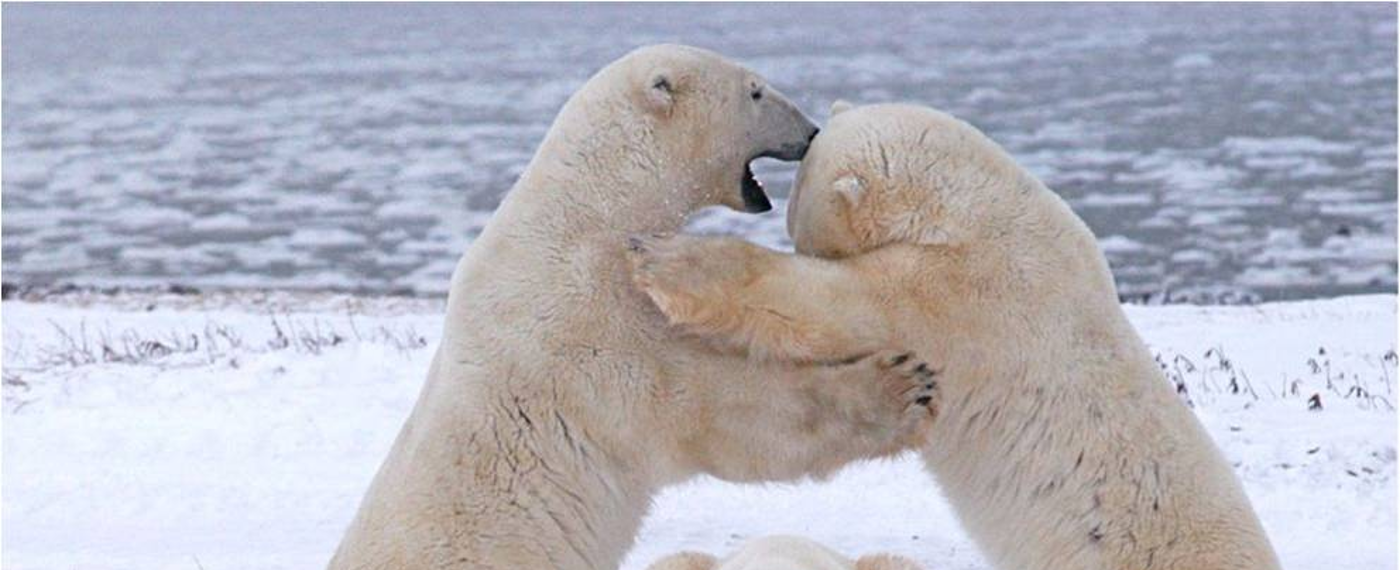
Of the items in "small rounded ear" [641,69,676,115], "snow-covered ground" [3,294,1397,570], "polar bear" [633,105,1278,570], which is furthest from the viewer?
"snow-covered ground" [3,294,1397,570]

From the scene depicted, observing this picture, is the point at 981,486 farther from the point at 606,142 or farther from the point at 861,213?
the point at 606,142

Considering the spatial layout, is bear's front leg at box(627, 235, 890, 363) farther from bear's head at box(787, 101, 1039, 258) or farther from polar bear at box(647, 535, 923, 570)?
polar bear at box(647, 535, 923, 570)

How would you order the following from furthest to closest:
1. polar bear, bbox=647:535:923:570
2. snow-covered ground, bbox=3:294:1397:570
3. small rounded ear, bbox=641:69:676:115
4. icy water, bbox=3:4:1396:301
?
icy water, bbox=3:4:1396:301
snow-covered ground, bbox=3:294:1397:570
small rounded ear, bbox=641:69:676:115
polar bear, bbox=647:535:923:570

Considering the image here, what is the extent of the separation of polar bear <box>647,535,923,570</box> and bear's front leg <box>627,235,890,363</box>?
39 centimetres

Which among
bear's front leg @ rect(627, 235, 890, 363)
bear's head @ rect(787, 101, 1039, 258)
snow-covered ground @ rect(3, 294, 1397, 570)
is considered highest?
bear's head @ rect(787, 101, 1039, 258)

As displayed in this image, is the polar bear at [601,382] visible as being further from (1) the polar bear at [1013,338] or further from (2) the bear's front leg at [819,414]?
(1) the polar bear at [1013,338]

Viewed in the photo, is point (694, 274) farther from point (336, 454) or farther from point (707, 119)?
point (336, 454)

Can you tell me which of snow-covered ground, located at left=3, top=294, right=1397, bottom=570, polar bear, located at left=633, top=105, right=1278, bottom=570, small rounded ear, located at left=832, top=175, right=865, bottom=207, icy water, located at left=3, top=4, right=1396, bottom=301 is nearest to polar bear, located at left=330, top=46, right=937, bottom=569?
polar bear, located at left=633, top=105, right=1278, bottom=570

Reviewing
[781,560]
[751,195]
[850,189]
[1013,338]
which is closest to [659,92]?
[751,195]

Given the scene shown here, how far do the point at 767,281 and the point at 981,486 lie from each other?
718mm

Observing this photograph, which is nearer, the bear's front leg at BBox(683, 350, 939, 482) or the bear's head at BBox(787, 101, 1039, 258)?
the bear's front leg at BBox(683, 350, 939, 482)

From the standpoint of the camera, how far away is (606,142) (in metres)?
4.03

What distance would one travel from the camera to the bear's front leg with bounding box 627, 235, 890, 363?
12.0ft

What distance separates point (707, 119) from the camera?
4062 millimetres
